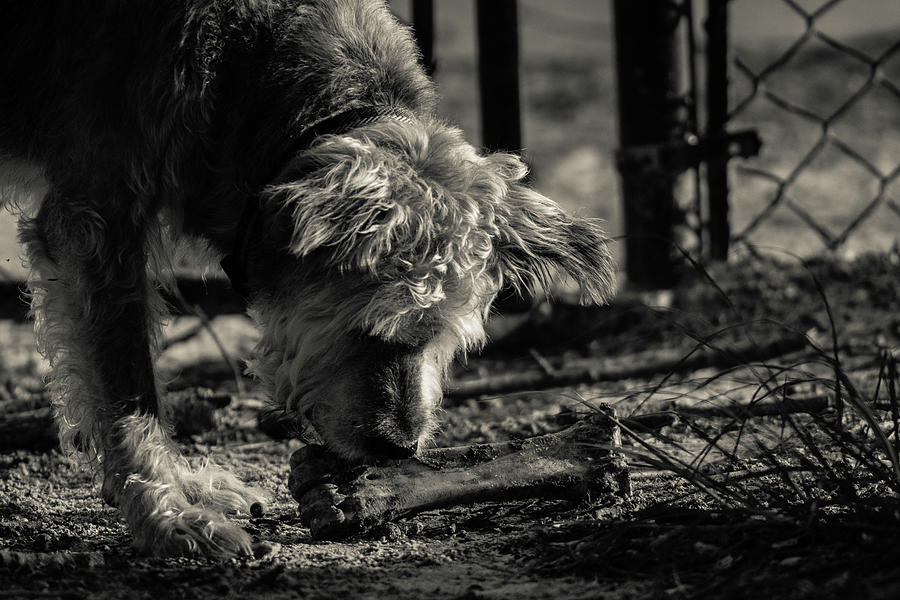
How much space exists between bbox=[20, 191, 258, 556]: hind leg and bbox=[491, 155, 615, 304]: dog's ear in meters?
1.07

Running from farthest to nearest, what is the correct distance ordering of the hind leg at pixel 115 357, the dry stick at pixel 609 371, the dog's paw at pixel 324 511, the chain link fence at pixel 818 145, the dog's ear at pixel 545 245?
1. the chain link fence at pixel 818 145
2. the dry stick at pixel 609 371
3. the dog's ear at pixel 545 245
4. the hind leg at pixel 115 357
5. the dog's paw at pixel 324 511

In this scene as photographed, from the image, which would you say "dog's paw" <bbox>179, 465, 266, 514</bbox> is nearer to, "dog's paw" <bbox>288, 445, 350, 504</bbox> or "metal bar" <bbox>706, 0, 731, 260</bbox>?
"dog's paw" <bbox>288, 445, 350, 504</bbox>

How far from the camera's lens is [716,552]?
2322 millimetres

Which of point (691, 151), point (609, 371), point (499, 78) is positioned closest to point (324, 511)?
point (609, 371)

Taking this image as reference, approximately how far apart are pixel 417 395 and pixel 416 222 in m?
0.50

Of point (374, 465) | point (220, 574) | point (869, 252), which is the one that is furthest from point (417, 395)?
point (869, 252)

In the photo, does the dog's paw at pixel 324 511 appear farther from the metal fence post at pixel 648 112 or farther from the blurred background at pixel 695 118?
the metal fence post at pixel 648 112

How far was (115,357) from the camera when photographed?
3168 mm

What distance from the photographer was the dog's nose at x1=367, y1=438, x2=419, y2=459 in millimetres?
2959

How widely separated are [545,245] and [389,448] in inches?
30.7

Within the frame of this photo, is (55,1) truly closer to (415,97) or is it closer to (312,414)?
(415,97)

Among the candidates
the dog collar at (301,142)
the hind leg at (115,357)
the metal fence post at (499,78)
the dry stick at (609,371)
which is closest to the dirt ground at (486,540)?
the dry stick at (609,371)

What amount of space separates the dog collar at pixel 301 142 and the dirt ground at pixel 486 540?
2.35 feet

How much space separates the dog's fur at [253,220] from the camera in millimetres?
2953
